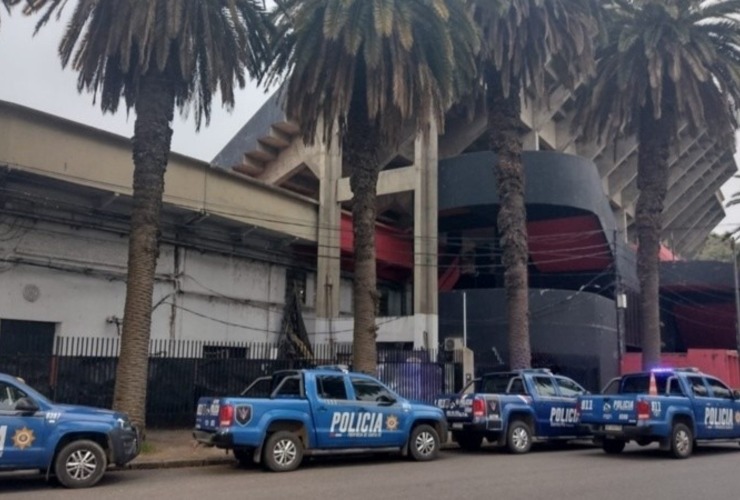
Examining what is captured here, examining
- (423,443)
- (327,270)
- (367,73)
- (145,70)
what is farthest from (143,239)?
(327,270)

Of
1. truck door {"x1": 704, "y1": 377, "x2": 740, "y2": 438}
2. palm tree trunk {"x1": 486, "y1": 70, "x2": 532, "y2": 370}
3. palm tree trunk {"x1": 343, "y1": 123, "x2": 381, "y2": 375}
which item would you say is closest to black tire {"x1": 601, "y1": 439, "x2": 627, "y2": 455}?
truck door {"x1": 704, "y1": 377, "x2": 740, "y2": 438}

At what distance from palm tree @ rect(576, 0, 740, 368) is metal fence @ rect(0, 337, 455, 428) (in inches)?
281

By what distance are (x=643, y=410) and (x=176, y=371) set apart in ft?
37.8

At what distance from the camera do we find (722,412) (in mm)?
16672

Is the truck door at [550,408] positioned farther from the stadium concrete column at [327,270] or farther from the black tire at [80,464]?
the stadium concrete column at [327,270]

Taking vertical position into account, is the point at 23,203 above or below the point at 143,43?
below

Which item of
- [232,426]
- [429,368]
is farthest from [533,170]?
[232,426]

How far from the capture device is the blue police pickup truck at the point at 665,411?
50.7 feet

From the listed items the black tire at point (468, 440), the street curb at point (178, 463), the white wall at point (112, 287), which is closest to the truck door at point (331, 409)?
the street curb at point (178, 463)

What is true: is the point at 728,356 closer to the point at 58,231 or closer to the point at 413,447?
the point at 413,447

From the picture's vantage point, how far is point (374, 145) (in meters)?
19.3

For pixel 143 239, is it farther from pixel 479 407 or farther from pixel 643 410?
pixel 643 410

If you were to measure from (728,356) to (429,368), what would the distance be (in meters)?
17.4

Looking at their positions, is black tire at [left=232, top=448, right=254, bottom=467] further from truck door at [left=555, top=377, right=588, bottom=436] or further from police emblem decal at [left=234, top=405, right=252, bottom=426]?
truck door at [left=555, top=377, right=588, bottom=436]
